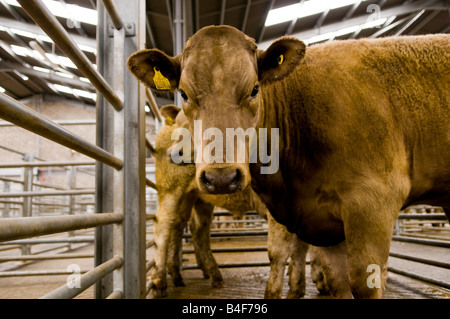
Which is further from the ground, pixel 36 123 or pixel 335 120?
pixel 335 120

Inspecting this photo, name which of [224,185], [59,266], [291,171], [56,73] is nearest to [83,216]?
[224,185]

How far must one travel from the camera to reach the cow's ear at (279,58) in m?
1.77

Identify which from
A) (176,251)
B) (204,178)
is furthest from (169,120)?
(204,178)

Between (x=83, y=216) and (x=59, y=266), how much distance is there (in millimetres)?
4242

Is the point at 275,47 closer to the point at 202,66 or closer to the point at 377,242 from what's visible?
the point at 202,66

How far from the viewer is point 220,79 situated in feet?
5.32

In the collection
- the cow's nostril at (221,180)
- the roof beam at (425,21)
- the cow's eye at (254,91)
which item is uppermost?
the roof beam at (425,21)

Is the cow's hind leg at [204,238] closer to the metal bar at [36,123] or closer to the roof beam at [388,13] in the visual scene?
the metal bar at [36,123]

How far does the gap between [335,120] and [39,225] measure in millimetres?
1353

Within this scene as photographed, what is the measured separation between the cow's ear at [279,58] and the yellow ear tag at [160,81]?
542mm

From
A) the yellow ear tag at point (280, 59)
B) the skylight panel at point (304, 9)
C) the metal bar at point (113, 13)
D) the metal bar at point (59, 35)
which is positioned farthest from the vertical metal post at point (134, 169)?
the skylight panel at point (304, 9)

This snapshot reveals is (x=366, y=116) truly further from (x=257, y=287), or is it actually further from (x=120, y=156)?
(x=257, y=287)

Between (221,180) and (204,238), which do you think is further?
(204,238)

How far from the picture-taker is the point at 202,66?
168 cm
